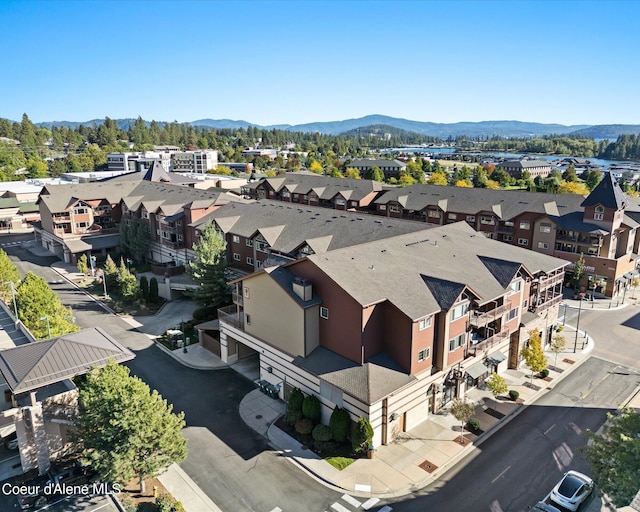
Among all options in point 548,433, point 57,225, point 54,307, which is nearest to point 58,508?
point 54,307

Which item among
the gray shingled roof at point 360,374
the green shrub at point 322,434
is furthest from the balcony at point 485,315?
the green shrub at point 322,434

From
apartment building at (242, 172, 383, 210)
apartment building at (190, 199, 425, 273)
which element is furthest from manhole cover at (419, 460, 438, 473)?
apartment building at (242, 172, 383, 210)

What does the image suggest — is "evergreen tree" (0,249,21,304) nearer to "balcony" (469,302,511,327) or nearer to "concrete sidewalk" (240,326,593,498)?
"concrete sidewalk" (240,326,593,498)

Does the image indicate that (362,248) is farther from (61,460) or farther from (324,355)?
(61,460)

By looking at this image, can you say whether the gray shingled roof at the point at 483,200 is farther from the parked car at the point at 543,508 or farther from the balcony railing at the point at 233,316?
the parked car at the point at 543,508

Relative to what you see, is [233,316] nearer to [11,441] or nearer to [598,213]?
[11,441]

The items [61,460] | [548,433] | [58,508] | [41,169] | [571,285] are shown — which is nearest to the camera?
[58,508]

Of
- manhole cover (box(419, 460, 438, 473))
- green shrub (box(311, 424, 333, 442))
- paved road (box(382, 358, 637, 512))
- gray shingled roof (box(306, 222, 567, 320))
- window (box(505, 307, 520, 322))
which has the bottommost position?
paved road (box(382, 358, 637, 512))
